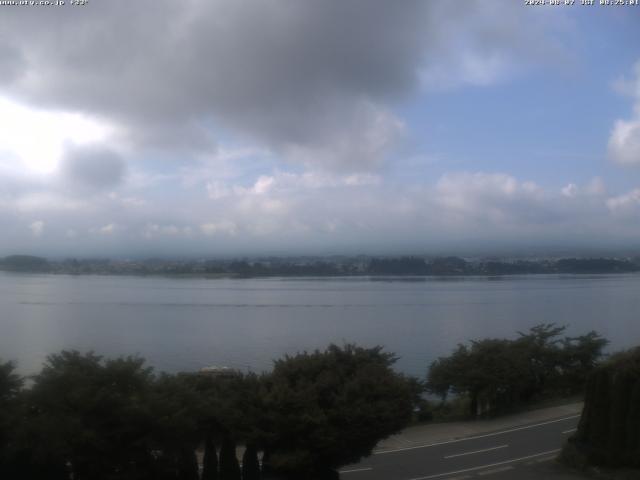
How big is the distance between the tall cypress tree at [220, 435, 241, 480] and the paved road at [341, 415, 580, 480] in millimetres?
3098

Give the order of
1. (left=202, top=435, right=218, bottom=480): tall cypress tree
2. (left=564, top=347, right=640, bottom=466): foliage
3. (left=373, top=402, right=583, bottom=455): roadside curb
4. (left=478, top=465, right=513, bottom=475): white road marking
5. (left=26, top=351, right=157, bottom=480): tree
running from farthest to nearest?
(left=373, top=402, right=583, bottom=455): roadside curb → (left=478, top=465, right=513, bottom=475): white road marking → (left=564, top=347, right=640, bottom=466): foliage → (left=202, top=435, right=218, bottom=480): tall cypress tree → (left=26, top=351, right=157, bottom=480): tree

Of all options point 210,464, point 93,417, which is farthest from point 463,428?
point 93,417

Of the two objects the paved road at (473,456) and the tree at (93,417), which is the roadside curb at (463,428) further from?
the tree at (93,417)

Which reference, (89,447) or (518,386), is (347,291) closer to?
(518,386)

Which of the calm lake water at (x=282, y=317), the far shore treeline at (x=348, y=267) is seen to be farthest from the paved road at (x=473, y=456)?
the far shore treeline at (x=348, y=267)

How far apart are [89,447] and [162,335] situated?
107 ft

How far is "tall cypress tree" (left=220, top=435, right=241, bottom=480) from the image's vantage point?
35.0 feet

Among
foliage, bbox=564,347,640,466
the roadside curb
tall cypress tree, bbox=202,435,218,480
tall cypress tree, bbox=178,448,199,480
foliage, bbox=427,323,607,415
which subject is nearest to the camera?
tall cypress tree, bbox=178,448,199,480

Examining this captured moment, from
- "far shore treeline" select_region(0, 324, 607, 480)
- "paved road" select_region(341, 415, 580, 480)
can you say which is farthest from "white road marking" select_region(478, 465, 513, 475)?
"far shore treeline" select_region(0, 324, 607, 480)

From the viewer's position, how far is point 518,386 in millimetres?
21125

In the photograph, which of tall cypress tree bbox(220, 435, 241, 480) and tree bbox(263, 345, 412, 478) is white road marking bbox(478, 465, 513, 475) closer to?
tree bbox(263, 345, 412, 478)

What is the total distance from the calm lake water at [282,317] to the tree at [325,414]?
1874 cm

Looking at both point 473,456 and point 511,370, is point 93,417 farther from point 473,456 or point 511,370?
point 511,370

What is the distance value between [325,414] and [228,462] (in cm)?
175
